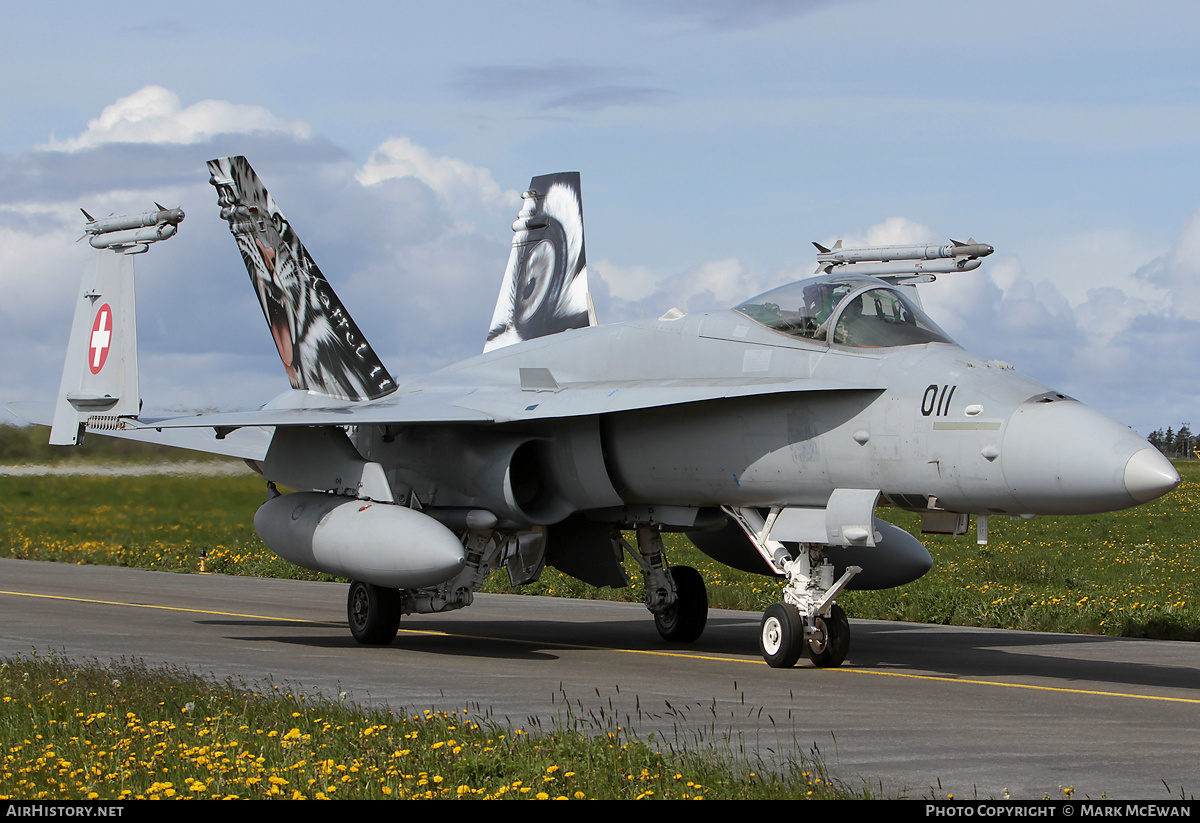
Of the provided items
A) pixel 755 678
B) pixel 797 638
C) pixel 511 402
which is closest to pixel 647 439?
pixel 511 402

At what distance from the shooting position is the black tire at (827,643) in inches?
444

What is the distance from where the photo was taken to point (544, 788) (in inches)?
234

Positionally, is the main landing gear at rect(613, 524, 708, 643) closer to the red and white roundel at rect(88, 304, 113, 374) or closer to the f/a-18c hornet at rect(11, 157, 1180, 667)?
the f/a-18c hornet at rect(11, 157, 1180, 667)

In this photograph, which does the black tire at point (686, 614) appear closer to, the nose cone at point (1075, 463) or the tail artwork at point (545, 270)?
the tail artwork at point (545, 270)

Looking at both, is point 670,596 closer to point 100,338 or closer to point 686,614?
point 686,614

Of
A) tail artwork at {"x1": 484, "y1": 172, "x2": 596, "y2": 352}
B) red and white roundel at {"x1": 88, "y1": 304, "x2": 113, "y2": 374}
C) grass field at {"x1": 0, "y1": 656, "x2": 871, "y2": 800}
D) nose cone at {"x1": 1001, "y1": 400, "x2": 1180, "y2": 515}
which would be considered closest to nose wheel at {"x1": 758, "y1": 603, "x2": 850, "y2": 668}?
nose cone at {"x1": 1001, "y1": 400, "x2": 1180, "y2": 515}

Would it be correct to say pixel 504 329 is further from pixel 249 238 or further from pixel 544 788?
pixel 544 788

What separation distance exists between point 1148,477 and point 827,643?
10.7 ft

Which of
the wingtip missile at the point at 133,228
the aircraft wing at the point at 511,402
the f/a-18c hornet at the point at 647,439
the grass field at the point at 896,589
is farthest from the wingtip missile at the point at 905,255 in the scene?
the wingtip missile at the point at 133,228

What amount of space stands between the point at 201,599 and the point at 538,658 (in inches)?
341

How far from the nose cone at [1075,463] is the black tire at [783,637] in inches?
87.3

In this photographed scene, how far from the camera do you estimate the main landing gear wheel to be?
44.8 feet

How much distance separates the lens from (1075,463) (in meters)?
9.34

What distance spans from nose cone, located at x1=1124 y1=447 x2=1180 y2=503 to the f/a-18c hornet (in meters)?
0.02
